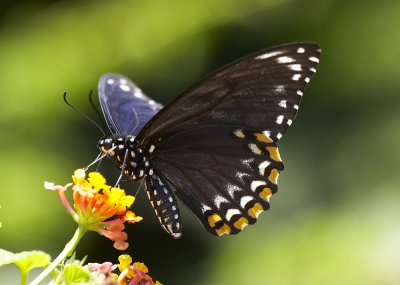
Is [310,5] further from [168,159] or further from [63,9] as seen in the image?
[168,159]

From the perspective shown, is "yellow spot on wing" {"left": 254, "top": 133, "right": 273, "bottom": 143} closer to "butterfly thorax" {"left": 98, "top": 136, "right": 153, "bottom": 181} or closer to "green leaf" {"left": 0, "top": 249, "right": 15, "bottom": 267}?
"butterfly thorax" {"left": 98, "top": 136, "right": 153, "bottom": 181}

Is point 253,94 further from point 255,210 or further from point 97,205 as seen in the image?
point 97,205

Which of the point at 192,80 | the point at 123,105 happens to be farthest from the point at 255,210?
the point at 192,80

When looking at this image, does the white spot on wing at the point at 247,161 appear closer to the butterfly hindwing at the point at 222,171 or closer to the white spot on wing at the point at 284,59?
the butterfly hindwing at the point at 222,171

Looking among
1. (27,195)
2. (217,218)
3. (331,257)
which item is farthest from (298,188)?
(217,218)

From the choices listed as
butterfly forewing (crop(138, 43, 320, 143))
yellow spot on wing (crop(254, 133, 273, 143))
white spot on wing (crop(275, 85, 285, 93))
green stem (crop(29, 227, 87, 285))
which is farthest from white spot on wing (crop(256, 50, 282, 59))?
green stem (crop(29, 227, 87, 285))

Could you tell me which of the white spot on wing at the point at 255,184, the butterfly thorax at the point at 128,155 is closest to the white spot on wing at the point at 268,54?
the white spot on wing at the point at 255,184
